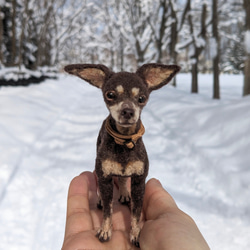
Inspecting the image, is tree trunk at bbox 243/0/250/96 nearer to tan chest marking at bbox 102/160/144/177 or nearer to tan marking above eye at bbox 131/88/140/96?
tan marking above eye at bbox 131/88/140/96

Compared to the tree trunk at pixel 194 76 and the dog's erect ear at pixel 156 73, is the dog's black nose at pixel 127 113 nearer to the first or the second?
the dog's erect ear at pixel 156 73

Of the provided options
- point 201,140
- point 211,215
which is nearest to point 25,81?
point 201,140

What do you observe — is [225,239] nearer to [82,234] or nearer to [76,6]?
[82,234]

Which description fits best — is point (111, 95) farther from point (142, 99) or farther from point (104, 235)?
point (104, 235)

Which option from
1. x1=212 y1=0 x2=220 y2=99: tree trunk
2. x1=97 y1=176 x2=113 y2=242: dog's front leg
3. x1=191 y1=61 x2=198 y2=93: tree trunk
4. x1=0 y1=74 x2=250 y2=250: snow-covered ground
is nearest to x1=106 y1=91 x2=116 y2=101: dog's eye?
x1=97 y1=176 x2=113 y2=242: dog's front leg

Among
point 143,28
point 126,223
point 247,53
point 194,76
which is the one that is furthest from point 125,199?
point 143,28

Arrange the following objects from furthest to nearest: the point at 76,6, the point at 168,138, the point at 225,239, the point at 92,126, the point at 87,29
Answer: the point at 87,29 < the point at 76,6 < the point at 92,126 < the point at 168,138 < the point at 225,239
